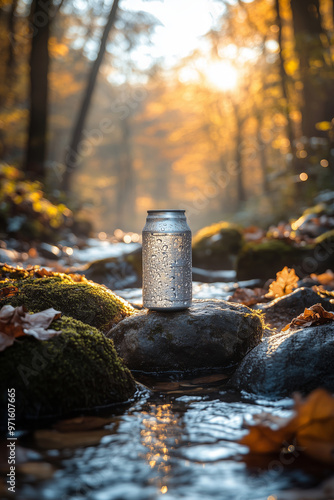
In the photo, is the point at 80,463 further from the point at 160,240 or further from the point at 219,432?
the point at 160,240

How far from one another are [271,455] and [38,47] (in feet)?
48.9

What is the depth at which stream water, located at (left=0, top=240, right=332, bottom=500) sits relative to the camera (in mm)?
2016

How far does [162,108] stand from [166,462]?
39973mm

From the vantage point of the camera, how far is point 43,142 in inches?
591

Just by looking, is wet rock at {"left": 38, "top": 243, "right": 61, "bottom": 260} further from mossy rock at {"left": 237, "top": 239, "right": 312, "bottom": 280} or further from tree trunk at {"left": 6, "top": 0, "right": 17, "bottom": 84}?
tree trunk at {"left": 6, "top": 0, "right": 17, "bottom": 84}

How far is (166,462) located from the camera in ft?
7.45

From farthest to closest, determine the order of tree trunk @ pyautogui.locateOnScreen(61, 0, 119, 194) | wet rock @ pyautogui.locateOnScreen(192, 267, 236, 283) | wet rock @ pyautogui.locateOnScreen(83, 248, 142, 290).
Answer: tree trunk @ pyautogui.locateOnScreen(61, 0, 119, 194), wet rock @ pyautogui.locateOnScreen(192, 267, 236, 283), wet rock @ pyautogui.locateOnScreen(83, 248, 142, 290)

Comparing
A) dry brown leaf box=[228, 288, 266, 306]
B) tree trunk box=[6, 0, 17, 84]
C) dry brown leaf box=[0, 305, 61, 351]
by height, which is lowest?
dry brown leaf box=[0, 305, 61, 351]

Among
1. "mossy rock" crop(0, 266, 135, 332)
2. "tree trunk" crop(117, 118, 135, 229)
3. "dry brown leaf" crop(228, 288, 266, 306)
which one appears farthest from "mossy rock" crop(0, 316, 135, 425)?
"tree trunk" crop(117, 118, 135, 229)

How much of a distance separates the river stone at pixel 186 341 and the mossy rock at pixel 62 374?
585 mm

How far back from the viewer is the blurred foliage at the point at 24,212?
419 inches

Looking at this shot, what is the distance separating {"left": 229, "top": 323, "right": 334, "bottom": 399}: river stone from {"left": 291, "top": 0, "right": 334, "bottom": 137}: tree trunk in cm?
1010

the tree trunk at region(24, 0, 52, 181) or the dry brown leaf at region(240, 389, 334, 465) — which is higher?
the tree trunk at region(24, 0, 52, 181)

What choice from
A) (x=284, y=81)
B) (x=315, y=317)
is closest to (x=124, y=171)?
(x=284, y=81)
